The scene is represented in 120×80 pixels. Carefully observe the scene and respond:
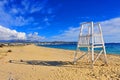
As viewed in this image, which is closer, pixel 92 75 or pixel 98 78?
pixel 98 78

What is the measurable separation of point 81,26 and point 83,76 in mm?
4026

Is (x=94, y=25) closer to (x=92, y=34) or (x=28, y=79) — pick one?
(x=92, y=34)

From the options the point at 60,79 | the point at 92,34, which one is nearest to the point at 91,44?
the point at 92,34

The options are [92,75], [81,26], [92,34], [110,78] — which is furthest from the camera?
[81,26]

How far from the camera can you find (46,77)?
8070 millimetres

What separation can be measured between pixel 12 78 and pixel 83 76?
3446 mm

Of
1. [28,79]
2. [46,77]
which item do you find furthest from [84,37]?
[28,79]

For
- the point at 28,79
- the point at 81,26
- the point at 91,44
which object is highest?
the point at 81,26

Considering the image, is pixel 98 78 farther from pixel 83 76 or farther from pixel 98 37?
pixel 98 37

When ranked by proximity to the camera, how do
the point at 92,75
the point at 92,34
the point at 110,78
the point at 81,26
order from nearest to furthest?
the point at 110,78, the point at 92,75, the point at 92,34, the point at 81,26

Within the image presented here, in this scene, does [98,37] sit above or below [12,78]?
above

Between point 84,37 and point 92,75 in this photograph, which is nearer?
point 92,75

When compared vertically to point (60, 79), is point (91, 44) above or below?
above

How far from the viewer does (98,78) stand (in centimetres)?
765
